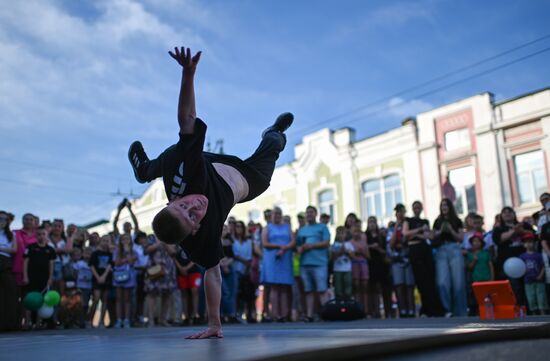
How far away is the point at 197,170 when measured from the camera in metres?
3.47

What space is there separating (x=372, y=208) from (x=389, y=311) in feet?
47.1

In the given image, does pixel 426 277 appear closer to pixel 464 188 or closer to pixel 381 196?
pixel 464 188

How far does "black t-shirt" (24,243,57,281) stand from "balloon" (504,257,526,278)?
6615 millimetres

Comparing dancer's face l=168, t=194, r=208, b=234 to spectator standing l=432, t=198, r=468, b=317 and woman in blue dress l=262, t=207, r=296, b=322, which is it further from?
woman in blue dress l=262, t=207, r=296, b=322

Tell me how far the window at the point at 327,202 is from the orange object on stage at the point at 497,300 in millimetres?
18817

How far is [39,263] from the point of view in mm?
8164

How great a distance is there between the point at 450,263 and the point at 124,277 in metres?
5.03

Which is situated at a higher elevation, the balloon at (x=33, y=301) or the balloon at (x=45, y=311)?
the balloon at (x=33, y=301)

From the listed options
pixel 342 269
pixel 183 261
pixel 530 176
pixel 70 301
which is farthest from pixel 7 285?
pixel 530 176

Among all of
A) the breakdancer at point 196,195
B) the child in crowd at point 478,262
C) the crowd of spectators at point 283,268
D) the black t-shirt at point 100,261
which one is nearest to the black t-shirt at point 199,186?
the breakdancer at point 196,195

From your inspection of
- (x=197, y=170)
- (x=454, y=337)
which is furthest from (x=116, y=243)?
(x=454, y=337)

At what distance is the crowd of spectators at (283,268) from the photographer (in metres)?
7.73

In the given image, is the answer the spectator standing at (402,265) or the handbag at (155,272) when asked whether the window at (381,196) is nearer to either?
the spectator standing at (402,265)

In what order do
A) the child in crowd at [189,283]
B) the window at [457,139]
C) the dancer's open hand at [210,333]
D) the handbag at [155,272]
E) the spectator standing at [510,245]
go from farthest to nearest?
the window at [457,139]
the child in crowd at [189,283]
the handbag at [155,272]
the spectator standing at [510,245]
the dancer's open hand at [210,333]
